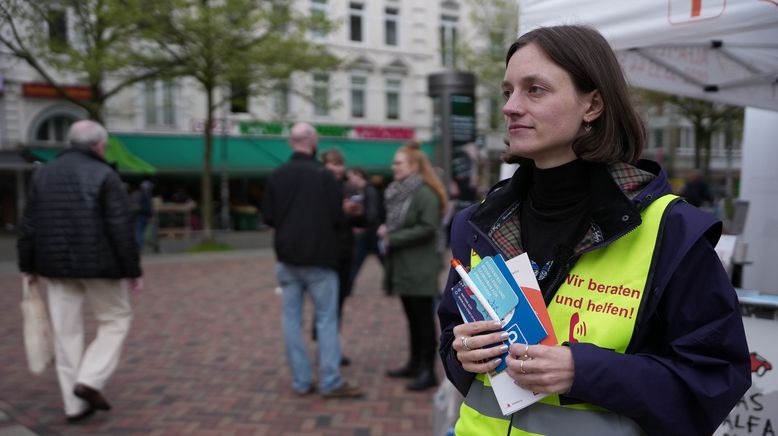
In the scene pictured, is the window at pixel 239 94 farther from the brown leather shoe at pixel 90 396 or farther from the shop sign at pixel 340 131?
the brown leather shoe at pixel 90 396

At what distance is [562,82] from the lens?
1453 mm

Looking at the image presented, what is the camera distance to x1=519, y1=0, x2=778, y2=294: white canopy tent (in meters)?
2.68

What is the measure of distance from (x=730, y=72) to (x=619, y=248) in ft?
8.37

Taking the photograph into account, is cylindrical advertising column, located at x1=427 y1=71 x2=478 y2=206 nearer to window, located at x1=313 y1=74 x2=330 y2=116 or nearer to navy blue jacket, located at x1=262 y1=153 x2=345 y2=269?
window, located at x1=313 y1=74 x2=330 y2=116

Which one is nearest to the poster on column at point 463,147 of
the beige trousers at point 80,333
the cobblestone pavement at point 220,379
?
the cobblestone pavement at point 220,379

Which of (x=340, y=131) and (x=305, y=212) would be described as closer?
(x=305, y=212)

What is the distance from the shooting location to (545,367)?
1.33m

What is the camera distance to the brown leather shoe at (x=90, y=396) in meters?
4.18

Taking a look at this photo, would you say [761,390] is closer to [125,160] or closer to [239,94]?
[239,94]

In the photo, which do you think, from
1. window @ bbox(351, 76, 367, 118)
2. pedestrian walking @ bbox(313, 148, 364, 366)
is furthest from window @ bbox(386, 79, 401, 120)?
pedestrian walking @ bbox(313, 148, 364, 366)

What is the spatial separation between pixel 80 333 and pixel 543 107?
382 centimetres

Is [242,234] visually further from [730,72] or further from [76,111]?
[730,72]

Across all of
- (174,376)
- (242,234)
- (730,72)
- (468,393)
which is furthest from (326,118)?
(468,393)

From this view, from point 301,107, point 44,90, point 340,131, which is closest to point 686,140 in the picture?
point 340,131
